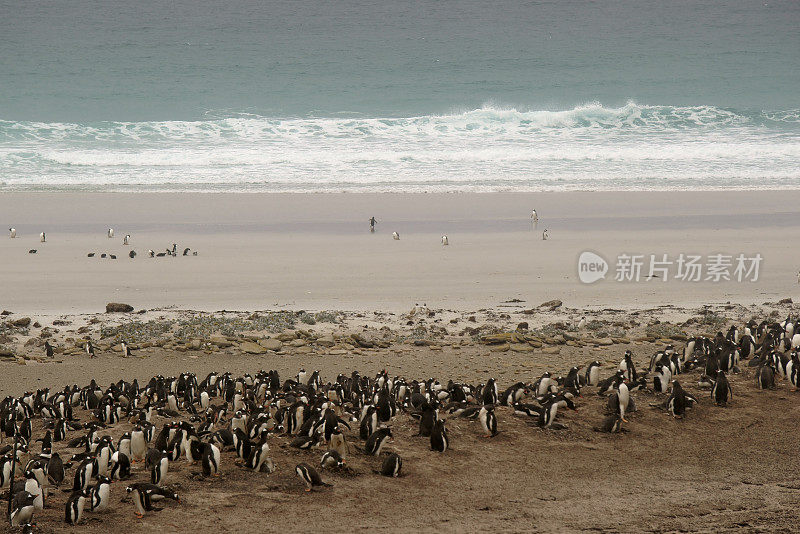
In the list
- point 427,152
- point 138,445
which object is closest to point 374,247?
point 138,445

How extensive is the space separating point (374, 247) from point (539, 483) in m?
12.0

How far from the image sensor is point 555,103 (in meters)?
48.6

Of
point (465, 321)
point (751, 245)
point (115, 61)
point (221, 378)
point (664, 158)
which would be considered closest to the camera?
point (221, 378)

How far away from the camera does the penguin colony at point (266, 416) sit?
6617mm

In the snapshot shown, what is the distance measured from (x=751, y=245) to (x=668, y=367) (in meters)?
10.9

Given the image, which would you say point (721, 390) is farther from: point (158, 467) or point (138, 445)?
point (138, 445)

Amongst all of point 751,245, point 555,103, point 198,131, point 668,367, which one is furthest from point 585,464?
point 555,103

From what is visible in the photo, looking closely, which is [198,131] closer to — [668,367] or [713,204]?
[713,204]

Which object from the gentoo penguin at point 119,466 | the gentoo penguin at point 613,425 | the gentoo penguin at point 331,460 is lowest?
the gentoo penguin at point 119,466

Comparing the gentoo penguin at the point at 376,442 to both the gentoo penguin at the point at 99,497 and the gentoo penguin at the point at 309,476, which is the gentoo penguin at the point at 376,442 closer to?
the gentoo penguin at the point at 309,476

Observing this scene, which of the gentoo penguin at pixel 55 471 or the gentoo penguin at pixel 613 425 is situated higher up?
the gentoo penguin at pixel 613 425

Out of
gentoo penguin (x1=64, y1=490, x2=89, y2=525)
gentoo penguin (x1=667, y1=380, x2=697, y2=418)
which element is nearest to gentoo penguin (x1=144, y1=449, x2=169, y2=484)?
gentoo penguin (x1=64, y1=490, x2=89, y2=525)

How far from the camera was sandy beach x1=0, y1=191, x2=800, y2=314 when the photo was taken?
14.7 m

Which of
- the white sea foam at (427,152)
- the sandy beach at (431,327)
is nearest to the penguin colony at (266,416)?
the sandy beach at (431,327)
